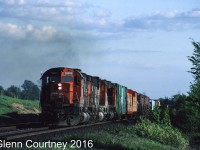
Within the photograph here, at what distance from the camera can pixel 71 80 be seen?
116 ft

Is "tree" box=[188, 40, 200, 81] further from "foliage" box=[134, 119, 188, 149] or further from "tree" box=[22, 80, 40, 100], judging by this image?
"tree" box=[22, 80, 40, 100]

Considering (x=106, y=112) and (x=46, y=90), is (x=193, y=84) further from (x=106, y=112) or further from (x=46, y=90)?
(x=46, y=90)

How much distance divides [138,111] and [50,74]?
128 feet

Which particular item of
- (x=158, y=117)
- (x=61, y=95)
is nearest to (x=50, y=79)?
(x=61, y=95)

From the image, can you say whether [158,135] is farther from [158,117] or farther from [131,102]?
[131,102]

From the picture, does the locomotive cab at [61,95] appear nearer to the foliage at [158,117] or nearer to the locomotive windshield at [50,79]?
the locomotive windshield at [50,79]

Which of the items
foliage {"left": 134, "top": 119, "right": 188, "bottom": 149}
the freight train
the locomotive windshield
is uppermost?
the locomotive windshield

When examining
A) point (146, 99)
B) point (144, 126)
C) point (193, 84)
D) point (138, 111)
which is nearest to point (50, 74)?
point (144, 126)

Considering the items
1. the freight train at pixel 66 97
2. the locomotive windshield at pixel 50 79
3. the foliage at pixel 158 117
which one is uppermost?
the locomotive windshield at pixel 50 79

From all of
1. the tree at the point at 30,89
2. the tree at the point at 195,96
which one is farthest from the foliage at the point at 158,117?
the tree at the point at 30,89

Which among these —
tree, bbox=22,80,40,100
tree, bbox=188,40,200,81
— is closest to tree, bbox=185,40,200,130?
tree, bbox=188,40,200,81

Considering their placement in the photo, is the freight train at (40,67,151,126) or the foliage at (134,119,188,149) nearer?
the foliage at (134,119,188,149)

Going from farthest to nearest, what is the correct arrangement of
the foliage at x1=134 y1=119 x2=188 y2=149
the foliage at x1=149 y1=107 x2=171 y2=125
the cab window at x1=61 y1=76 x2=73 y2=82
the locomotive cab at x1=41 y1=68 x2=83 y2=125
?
the foliage at x1=149 y1=107 x2=171 y2=125, the cab window at x1=61 y1=76 x2=73 y2=82, the locomotive cab at x1=41 y1=68 x2=83 y2=125, the foliage at x1=134 y1=119 x2=188 y2=149

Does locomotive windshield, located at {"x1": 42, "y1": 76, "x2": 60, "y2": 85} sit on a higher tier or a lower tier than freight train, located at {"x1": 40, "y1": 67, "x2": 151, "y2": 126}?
higher
